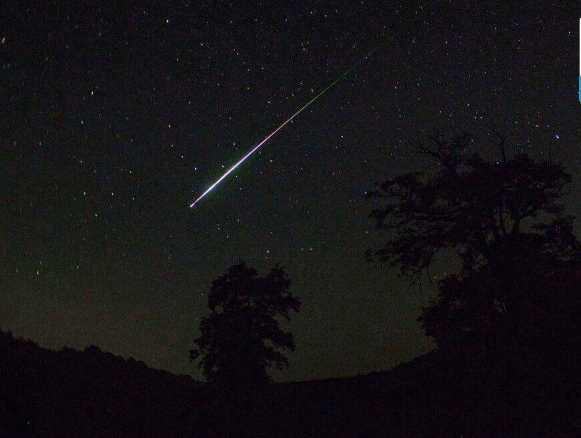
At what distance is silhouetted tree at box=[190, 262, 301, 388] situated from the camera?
28578 millimetres

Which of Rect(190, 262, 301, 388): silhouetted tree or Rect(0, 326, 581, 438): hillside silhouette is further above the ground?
Rect(190, 262, 301, 388): silhouetted tree

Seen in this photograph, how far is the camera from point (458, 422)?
12.2m

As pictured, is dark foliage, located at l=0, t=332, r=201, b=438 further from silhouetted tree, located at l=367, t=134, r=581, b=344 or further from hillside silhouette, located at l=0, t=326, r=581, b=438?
silhouetted tree, located at l=367, t=134, r=581, b=344

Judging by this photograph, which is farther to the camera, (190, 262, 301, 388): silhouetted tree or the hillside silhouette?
(190, 262, 301, 388): silhouetted tree

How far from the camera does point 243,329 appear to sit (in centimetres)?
2920

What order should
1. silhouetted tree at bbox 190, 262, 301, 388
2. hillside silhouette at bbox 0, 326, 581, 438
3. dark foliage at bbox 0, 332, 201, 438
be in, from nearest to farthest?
1. hillside silhouette at bbox 0, 326, 581, 438
2. dark foliage at bbox 0, 332, 201, 438
3. silhouetted tree at bbox 190, 262, 301, 388

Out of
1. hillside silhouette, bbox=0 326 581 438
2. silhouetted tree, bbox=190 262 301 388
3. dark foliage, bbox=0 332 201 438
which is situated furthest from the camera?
silhouetted tree, bbox=190 262 301 388

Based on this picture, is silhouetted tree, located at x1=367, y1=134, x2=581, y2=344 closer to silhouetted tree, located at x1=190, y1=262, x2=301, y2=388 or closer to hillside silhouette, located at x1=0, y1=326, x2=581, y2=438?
hillside silhouette, located at x1=0, y1=326, x2=581, y2=438

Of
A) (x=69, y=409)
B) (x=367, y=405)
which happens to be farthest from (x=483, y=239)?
(x=69, y=409)

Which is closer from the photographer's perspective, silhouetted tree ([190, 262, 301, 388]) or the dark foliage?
the dark foliage

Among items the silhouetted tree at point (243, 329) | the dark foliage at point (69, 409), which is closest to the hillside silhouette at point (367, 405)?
the dark foliage at point (69, 409)

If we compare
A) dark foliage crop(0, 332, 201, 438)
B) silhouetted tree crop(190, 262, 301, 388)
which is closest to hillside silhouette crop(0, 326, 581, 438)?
dark foliage crop(0, 332, 201, 438)

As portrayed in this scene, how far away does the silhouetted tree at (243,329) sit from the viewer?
28578 mm

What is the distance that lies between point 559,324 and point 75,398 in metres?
16.0
